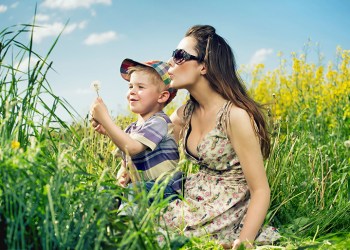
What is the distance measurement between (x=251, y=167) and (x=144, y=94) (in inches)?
34.6

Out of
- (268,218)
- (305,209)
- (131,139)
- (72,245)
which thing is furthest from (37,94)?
(305,209)

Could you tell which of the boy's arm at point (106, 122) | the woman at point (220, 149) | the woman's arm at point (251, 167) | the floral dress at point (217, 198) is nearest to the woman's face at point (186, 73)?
the woman at point (220, 149)

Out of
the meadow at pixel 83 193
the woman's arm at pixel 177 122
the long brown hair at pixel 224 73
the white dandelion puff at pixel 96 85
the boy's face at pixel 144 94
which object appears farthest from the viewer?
the woman's arm at pixel 177 122

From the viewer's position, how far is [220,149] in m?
3.34

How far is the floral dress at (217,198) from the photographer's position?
328cm

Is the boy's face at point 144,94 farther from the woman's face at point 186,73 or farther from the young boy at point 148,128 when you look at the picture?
the woman's face at point 186,73

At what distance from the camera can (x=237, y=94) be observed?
341 cm

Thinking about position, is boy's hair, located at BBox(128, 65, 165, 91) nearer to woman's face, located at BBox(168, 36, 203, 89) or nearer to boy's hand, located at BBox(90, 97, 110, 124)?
woman's face, located at BBox(168, 36, 203, 89)

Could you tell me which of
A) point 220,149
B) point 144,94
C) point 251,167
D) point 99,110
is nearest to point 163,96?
point 144,94

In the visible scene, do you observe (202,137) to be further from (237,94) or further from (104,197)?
(104,197)

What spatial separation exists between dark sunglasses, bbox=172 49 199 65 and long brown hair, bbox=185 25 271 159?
2.3 inches

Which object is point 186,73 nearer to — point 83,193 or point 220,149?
point 220,149

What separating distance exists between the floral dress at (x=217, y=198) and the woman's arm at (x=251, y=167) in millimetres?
109

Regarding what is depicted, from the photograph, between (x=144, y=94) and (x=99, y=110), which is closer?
(x=99, y=110)
